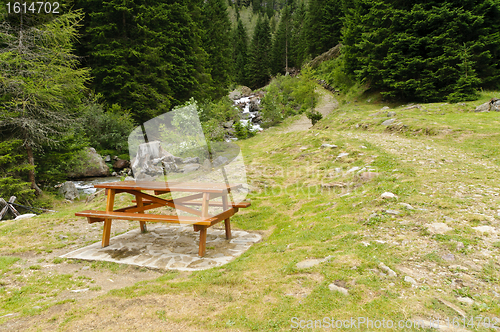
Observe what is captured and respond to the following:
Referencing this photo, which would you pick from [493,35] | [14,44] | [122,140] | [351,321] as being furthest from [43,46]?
[493,35]

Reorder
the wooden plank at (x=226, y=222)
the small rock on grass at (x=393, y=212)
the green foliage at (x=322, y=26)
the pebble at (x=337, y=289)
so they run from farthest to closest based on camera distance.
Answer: the green foliage at (x=322, y=26) → the wooden plank at (x=226, y=222) → the small rock on grass at (x=393, y=212) → the pebble at (x=337, y=289)

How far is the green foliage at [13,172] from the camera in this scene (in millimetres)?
8977

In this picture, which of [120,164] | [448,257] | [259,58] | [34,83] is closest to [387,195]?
[448,257]

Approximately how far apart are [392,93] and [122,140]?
18992 mm

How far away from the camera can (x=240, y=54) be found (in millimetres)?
61500

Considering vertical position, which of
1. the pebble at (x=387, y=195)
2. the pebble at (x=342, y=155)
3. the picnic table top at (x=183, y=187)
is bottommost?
the pebble at (x=387, y=195)

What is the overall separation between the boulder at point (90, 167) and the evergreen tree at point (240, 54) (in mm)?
49460

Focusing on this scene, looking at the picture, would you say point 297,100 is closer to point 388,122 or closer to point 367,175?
point 388,122

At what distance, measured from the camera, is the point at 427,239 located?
10.8 feet

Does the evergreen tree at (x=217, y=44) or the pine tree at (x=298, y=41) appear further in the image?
the pine tree at (x=298, y=41)

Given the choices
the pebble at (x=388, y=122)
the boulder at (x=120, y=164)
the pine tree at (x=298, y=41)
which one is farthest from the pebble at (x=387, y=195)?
the pine tree at (x=298, y=41)

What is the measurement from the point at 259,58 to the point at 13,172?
5602 cm

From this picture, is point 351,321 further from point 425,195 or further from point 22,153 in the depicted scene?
point 22,153

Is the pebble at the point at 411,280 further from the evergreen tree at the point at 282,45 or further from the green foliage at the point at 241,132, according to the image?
the evergreen tree at the point at 282,45
